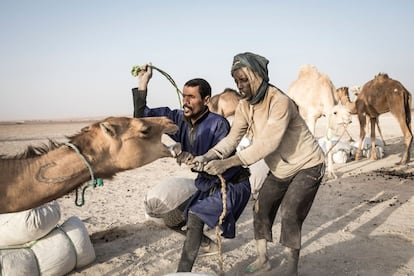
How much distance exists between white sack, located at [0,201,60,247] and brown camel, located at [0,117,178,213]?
1.32 m

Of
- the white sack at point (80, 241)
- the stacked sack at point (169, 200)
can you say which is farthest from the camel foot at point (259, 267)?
the white sack at point (80, 241)

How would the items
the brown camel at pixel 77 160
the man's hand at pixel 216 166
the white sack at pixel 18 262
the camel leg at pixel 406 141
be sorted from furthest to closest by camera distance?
1. the camel leg at pixel 406 141
2. the white sack at pixel 18 262
3. the man's hand at pixel 216 166
4. the brown camel at pixel 77 160

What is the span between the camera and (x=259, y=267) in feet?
14.6

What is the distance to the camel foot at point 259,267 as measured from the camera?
14.5 ft

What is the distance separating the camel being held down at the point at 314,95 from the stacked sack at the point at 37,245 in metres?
7.54

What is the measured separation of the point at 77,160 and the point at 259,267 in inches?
99.6

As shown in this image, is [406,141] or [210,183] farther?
[406,141]

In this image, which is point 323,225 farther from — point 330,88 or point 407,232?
point 330,88

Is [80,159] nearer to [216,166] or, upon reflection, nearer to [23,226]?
[216,166]

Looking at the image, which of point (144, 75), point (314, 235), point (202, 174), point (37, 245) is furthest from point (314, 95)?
point (37, 245)

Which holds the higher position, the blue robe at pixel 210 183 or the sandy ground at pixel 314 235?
the blue robe at pixel 210 183

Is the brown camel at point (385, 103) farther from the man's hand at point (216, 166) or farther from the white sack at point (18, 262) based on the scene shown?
the white sack at point (18, 262)

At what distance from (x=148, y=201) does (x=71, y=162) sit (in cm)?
198

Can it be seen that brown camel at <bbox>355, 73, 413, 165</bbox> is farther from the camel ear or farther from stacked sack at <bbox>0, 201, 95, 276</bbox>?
the camel ear
